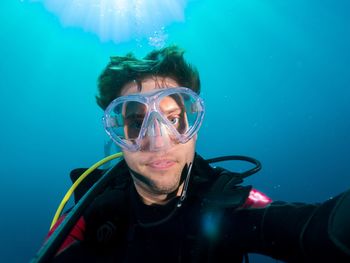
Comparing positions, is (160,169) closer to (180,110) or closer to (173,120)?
(173,120)

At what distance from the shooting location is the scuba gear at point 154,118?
89.1 inches

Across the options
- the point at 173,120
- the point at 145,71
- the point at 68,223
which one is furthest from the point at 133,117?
the point at 68,223

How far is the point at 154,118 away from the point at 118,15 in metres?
31.6

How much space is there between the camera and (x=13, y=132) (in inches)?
2960

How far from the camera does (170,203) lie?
2.25 metres

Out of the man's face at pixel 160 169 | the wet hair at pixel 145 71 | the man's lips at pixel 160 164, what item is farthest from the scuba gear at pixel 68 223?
the wet hair at pixel 145 71

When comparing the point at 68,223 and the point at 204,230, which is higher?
the point at 68,223

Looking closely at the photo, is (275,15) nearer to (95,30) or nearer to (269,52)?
(269,52)

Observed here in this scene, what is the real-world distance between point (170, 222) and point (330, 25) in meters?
44.7

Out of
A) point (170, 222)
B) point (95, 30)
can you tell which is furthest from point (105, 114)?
point (95, 30)

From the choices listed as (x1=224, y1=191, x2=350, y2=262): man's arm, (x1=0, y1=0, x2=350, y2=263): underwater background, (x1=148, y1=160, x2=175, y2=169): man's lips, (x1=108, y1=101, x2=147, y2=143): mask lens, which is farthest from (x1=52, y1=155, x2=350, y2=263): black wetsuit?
(x1=0, y1=0, x2=350, y2=263): underwater background

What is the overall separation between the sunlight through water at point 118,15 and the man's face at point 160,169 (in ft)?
82.5

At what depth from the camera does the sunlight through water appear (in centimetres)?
2812

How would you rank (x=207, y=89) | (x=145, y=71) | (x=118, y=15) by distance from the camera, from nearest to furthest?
(x=145, y=71), (x=118, y=15), (x=207, y=89)
